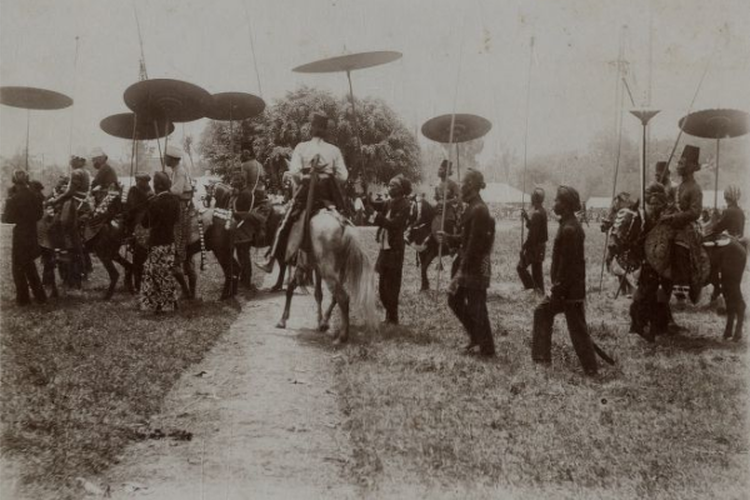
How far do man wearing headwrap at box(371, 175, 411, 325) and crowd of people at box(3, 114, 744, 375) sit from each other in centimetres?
2

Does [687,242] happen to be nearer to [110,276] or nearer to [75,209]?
[110,276]

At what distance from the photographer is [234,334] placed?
9430 millimetres

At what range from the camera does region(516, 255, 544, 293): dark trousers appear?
13.0 meters

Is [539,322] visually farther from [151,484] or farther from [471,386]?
[151,484]

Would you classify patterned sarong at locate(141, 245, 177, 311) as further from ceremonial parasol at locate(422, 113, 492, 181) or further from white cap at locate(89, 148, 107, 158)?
ceremonial parasol at locate(422, 113, 492, 181)

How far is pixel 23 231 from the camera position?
10227 mm

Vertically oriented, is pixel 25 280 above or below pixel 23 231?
below

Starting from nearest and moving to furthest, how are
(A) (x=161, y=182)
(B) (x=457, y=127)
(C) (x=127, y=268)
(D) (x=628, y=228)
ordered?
(D) (x=628, y=228) → (A) (x=161, y=182) → (B) (x=457, y=127) → (C) (x=127, y=268)

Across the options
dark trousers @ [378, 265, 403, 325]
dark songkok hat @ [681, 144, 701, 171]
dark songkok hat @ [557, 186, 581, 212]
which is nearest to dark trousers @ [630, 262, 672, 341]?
dark songkok hat @ [681, 144, 701, 171]

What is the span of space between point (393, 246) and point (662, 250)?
3.72 metres

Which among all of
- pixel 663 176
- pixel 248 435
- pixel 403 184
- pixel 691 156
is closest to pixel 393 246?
pixel 403 184

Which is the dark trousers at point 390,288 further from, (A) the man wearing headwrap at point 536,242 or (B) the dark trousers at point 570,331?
(A) the man wearing headwrap at point 536,242

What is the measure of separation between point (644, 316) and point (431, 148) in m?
61.9

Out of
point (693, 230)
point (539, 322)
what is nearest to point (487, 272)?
point (539, 322)
